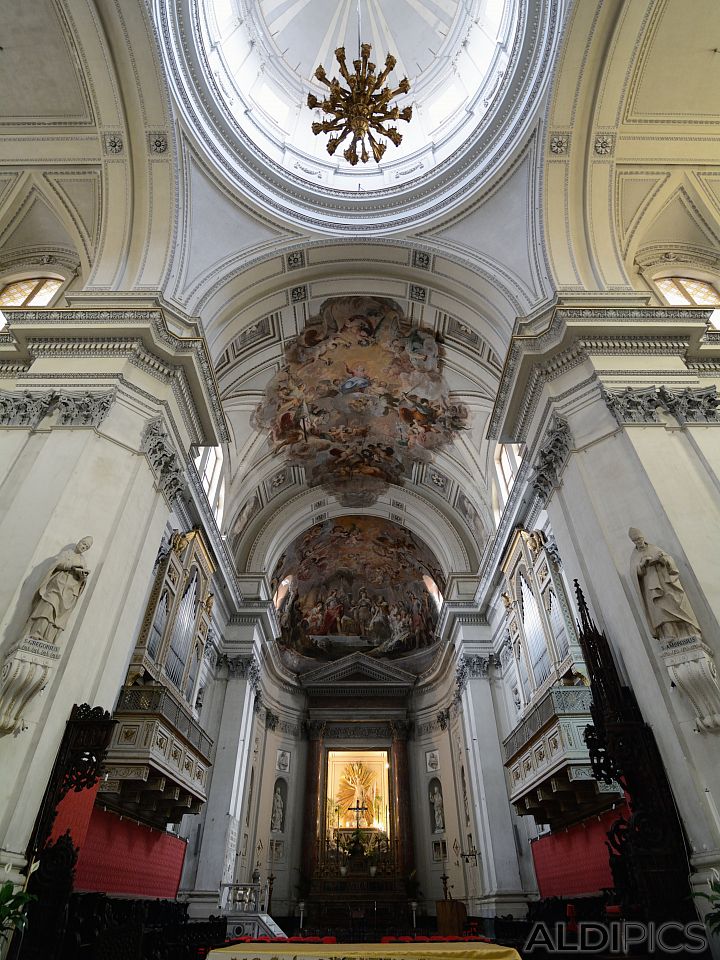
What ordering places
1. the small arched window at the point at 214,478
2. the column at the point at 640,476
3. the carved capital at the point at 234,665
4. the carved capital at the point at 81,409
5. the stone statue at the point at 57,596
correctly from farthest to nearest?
the carved capital at the point at 234,665 → the small arched window at the point at 214,478 → the carved capital at the point at 81,409 → the stone statue at the point at 57,596 → the column at the point at 640,476

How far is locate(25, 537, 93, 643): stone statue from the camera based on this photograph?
6531 mm

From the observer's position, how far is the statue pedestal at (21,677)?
6.03 m

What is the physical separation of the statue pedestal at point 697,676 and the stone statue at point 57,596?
687cm

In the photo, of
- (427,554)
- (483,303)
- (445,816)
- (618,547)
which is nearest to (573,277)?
(483,303)

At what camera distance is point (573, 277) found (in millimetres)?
10641

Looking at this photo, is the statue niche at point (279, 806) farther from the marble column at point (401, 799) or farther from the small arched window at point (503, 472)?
the small arched window at point (503, 472)

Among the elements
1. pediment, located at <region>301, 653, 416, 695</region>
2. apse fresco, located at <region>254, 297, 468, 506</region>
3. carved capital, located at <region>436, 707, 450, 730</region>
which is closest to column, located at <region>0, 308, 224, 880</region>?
apse fresco, located at <region>254, 297, 468, 506</region>

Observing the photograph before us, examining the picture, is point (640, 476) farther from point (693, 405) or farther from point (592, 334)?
point (592, 334)

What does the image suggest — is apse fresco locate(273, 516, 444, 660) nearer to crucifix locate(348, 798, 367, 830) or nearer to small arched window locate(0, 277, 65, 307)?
crucifix locate(348, 798, 367, 830)

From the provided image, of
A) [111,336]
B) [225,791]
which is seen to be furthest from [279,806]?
[111,336]

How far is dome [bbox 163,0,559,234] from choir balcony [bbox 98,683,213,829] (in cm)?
1016

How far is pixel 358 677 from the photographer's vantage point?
21391mm

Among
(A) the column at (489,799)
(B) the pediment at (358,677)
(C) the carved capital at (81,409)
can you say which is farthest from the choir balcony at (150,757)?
(B) the pediment at (358,677)

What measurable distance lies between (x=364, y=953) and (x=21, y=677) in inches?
171
